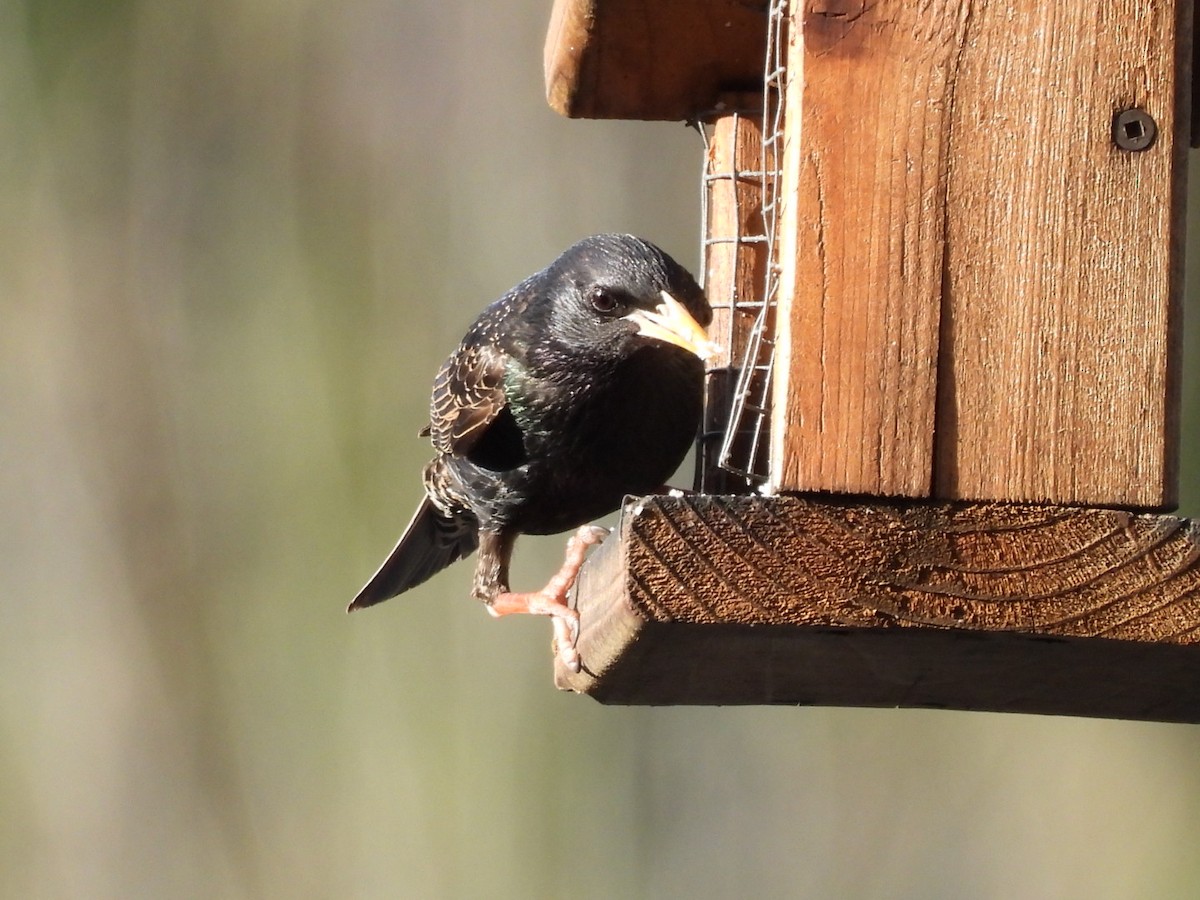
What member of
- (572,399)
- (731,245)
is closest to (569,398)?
(572,399)

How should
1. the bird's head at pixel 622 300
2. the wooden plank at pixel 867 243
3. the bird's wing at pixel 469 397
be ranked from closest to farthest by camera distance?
the wooden plank at pixel 867 243, the bird's head at pixel 622 300, the bird's wing at pixel 469 397

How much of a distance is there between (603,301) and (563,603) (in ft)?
2.29

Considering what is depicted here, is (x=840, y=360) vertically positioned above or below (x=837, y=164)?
below

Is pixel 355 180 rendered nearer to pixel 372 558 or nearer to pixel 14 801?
pixel 372 558

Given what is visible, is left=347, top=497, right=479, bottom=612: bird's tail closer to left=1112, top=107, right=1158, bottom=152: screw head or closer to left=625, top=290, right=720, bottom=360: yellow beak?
left=625, top=290, right=720, bottom=360: yellow beak

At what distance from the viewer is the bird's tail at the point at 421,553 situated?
4.32m

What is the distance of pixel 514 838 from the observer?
21.3 feet

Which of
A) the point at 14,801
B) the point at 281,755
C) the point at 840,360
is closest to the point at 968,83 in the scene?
the point at 840,360

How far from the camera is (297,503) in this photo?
6625 millimetres

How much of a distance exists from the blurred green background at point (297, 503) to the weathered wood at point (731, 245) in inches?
121

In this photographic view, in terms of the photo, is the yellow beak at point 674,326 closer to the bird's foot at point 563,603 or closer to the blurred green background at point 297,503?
the bird's foot at point 563,603

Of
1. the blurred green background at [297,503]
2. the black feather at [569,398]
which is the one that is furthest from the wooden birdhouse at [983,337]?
the blurred green background at [297,503]

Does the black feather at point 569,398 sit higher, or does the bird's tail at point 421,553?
the black feather at point 569,398

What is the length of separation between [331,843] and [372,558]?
1.24 m
